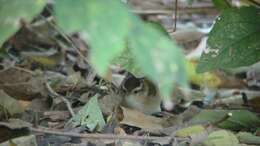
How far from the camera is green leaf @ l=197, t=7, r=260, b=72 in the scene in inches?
55.5

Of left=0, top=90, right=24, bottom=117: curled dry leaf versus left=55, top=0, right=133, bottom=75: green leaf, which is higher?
left=55, top=0, right=133, bottom=75: green leaf

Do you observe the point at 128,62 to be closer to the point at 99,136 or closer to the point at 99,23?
the point at 99,136

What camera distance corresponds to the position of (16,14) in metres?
0.72

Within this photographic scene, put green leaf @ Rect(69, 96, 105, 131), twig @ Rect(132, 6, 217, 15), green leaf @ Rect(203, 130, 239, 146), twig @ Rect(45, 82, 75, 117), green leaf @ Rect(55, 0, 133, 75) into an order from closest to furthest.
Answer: green leaf @ Rect(55, 0, 133, 75) → green leaf @ Rect(203, 130, 239, 146) → green leaf @ Rect(69, 96, 105, 131) → twig @ Rect(45, 82, 75, 117) → twig @ Rect(132, 6, 217, 15)

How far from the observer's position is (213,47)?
1.42 metres

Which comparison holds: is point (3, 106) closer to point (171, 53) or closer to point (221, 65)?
point (221, 65)

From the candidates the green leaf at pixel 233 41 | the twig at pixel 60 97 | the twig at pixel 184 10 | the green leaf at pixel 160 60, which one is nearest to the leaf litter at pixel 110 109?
the twig at pixel 60 97

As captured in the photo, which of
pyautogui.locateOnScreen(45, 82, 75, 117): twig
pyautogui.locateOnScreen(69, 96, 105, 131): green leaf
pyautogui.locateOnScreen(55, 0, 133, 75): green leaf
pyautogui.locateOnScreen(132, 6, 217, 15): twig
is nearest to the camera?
pyautogui.locateOnScreen(55, 0, 133, 75): green leaf

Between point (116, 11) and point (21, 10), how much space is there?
116 mm

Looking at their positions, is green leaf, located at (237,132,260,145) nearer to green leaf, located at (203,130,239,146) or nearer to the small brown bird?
green leaf, located at (203,130,239,146)

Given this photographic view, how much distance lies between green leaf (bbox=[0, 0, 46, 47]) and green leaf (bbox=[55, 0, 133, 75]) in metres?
0.03

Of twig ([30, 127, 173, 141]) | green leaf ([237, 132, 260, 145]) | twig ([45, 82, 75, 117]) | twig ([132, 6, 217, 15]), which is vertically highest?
twig ([30, 127, 173, 141])

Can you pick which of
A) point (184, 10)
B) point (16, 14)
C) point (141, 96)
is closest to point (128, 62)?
point (141, 96)

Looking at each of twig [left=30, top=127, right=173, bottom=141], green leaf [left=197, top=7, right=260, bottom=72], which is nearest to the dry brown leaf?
twig [left=30, top=127, right=173, bottom=141]
